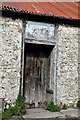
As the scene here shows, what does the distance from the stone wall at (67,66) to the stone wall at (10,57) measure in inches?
59.8

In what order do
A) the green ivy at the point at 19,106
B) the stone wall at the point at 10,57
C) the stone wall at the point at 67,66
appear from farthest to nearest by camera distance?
the stone wall at the point at 67,66
the stone wall at the point at 10,57
the green ivy at the point at 19,106

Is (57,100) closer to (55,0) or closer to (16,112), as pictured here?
(16,112)

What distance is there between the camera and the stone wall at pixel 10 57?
508 cm

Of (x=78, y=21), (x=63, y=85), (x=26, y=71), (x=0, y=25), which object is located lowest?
(x=63, y=85)

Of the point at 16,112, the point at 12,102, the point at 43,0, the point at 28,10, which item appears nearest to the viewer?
the point at 16,112

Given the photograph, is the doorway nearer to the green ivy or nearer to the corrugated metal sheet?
the green ivy

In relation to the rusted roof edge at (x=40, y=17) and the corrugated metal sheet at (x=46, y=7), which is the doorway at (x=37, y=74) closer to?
the rusted roof edge at (x=40, y=17)

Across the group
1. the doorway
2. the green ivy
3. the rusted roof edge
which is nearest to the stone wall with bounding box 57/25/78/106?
the rusted roof edge

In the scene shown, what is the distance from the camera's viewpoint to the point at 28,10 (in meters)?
5.43

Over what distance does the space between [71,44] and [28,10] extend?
6.66 ft

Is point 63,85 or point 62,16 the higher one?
point 62,16

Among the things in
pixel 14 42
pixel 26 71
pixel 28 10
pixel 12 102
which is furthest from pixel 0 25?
pixel 12 102

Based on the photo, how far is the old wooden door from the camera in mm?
6047

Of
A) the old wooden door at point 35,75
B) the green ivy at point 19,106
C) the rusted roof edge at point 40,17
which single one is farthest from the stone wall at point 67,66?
the green ivy at point 19,106
